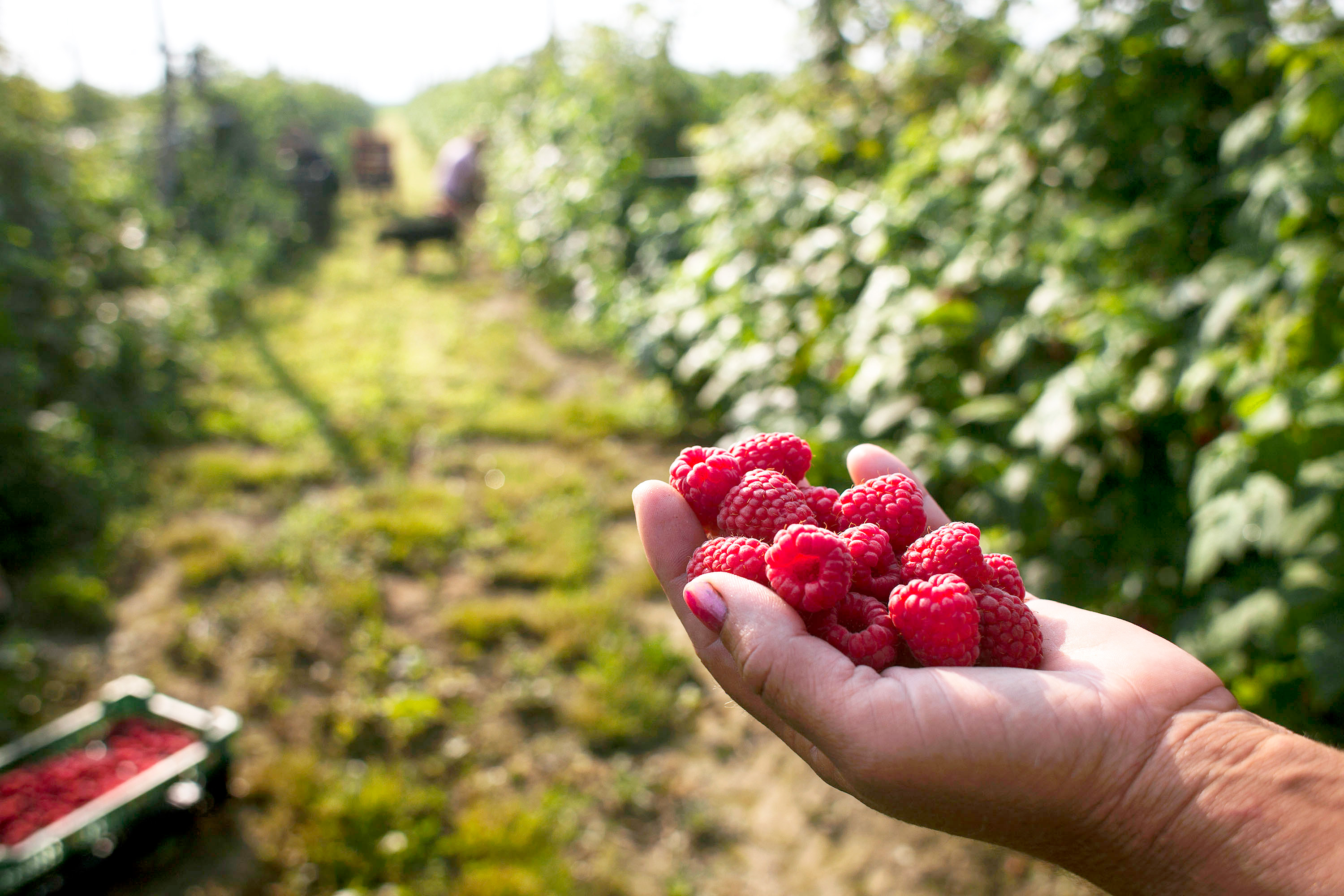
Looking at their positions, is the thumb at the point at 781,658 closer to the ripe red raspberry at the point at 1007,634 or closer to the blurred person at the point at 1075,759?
the blurred person at the point at 1075,759

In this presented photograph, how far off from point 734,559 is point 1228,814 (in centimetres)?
72

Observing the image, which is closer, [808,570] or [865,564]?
[808,570]

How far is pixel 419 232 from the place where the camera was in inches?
376

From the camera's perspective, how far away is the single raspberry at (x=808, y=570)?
1.21 m

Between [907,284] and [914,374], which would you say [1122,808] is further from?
[907,284]

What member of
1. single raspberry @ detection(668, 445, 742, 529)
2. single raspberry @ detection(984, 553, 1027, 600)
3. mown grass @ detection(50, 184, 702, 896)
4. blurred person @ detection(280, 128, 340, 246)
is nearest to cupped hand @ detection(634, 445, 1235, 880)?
single raspberry @ detection(984, 553, 1027, 600)

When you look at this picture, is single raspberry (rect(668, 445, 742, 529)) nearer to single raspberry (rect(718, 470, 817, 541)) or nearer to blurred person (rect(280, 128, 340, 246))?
single raspberry (rect(718, 470, 817, 541))

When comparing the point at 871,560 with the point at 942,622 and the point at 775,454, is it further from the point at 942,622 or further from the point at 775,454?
the point at 775,454

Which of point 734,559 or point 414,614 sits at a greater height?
point 734,559

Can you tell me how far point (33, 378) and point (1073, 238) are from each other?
4677 millimetres

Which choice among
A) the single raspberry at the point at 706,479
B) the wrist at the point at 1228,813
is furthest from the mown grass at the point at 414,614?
the wrist at the point at 1228,813

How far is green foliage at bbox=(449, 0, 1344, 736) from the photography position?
1953 millimetres

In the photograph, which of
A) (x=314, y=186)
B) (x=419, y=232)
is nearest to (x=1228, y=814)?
(x=419, y=232)

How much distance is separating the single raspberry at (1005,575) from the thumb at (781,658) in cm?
36
